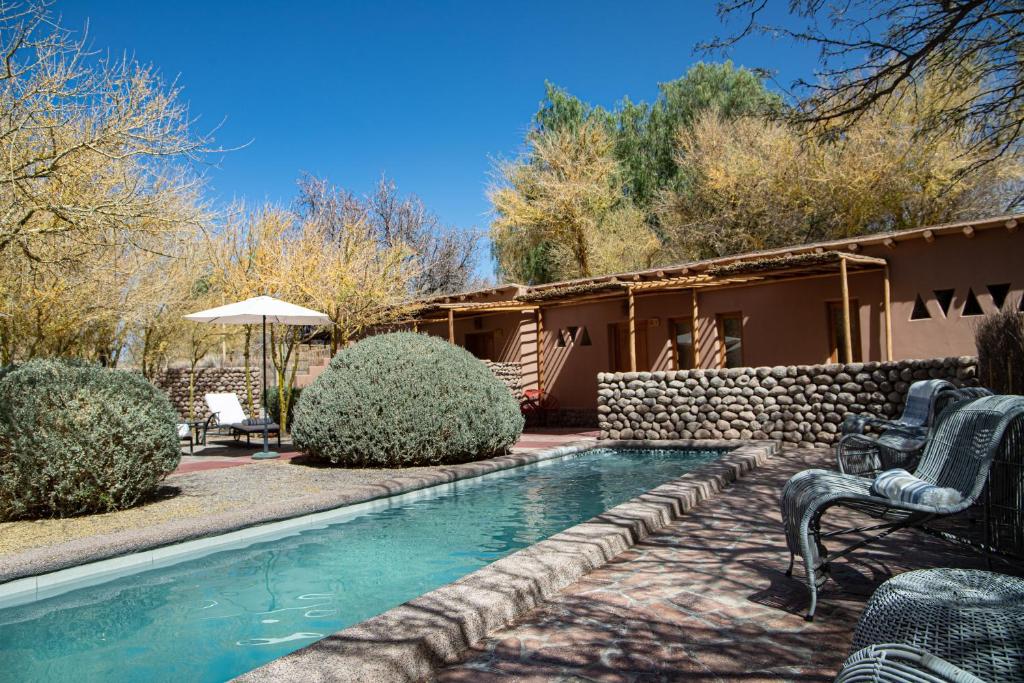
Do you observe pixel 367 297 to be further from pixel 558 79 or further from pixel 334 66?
pixel 558 79

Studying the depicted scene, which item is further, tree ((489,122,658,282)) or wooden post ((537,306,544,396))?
tree ((489,122,658,282))

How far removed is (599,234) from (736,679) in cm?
2498

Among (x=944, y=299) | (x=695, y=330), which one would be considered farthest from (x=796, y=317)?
(x=944, y=299)

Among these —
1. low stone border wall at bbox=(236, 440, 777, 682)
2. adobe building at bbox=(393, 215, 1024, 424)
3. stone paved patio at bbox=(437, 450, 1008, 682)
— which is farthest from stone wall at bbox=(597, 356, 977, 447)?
low stone border wall at bbox=(236, 440, 777, 682)

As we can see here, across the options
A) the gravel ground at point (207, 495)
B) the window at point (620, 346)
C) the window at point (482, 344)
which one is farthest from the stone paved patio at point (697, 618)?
the window at point (482, 344)

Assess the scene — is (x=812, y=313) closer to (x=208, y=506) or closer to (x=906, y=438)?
(x=906, y=438)

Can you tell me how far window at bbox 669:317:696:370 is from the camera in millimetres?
16078

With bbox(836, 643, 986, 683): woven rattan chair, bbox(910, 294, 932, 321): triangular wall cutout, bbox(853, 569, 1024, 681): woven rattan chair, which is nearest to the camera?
bbox(836, 643, 986, 683): woven rattan chair

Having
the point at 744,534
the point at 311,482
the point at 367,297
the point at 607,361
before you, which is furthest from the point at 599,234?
the point at 744,534

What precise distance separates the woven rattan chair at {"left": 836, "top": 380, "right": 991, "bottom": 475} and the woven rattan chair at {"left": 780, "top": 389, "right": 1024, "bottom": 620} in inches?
74.6

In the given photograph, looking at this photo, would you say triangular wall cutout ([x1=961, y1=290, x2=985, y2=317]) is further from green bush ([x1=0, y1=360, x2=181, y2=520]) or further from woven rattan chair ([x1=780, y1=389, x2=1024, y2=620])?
green bush ([x1=0, y1=360, x2=181, y2=520])

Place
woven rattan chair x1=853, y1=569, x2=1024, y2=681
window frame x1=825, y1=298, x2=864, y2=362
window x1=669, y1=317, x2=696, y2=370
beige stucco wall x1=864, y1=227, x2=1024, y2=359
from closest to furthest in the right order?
woven rattan chair x1=853, y1=569, x2=1024, y2=681
beige stucco wall x1=864, y1=227, x2=1024, y2=359
window frame x1=825, y1=298, x2=864, y2=362
window x1=669, y1=317, x2=696, y2=370

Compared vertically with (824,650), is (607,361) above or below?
above

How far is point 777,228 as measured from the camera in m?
22.5
